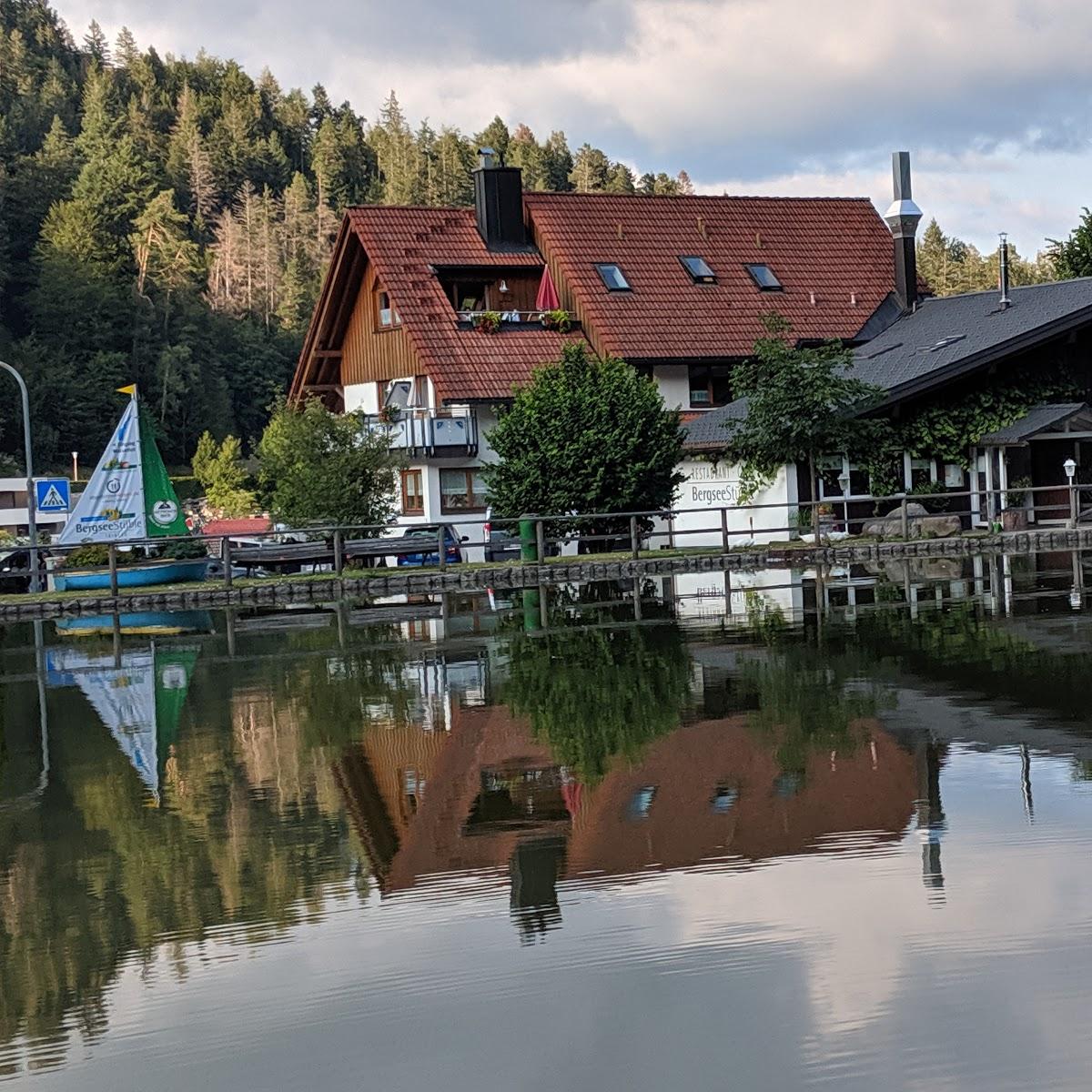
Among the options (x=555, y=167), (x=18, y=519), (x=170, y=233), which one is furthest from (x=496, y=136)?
(x=18, y=519)

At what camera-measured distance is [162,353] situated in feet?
356

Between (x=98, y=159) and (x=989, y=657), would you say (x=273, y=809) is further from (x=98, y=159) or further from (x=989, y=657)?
(x=98, y=159)

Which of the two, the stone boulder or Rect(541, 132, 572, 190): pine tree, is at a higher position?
Rect(541, 132, 572, 190): pine tree

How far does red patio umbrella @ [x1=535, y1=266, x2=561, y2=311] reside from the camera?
166 ft

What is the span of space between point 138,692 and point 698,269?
35967 millimetres

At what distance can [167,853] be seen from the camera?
1045cm

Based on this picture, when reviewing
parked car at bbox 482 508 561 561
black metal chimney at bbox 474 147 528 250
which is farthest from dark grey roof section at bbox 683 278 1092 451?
black metal chimney at bbox 474 147 528 250

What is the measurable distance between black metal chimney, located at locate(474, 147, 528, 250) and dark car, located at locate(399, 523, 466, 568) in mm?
11052

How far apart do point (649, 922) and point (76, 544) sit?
29745 millimetres

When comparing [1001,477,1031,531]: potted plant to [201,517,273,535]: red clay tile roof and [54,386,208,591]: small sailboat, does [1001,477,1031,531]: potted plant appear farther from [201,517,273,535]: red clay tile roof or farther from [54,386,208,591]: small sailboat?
[201,517,273,535]: red clay tile roof

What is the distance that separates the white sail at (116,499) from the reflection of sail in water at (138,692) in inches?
483

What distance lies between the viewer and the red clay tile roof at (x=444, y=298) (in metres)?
47.6

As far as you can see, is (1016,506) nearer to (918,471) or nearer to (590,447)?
(918,471)

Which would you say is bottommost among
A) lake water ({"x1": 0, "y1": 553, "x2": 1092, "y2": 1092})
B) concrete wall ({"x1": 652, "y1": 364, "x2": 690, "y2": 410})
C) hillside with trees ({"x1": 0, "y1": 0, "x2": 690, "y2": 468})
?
lake water ({"x1": 0, "y1": 553, "x2": 1092, "y2": 1092})
